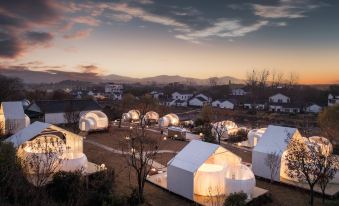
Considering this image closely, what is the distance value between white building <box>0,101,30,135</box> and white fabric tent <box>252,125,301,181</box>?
23.4 m

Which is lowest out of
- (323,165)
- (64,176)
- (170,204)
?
(170,204)

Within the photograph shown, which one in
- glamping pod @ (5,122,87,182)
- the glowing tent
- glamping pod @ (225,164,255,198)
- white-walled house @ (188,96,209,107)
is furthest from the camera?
white-walled house @ (188,96,209,107)

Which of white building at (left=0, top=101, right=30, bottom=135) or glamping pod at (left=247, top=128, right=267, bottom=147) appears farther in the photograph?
white building at (left=0, top=101, right=30, bottom=135)

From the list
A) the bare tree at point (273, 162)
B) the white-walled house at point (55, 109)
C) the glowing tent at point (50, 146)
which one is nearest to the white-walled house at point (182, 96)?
the white-walled house at point (55, 109)

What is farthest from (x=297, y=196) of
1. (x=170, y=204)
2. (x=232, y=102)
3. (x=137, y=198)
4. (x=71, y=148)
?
(x=232, y=102)

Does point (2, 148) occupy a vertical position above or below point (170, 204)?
above

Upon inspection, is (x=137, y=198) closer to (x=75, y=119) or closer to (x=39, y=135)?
(x=39, y=135)

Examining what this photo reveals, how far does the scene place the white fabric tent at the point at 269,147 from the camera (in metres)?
18.5

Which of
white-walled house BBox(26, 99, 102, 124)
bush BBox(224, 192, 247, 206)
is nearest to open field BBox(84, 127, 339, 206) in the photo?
bush BBox(224, 192, 247, 206)

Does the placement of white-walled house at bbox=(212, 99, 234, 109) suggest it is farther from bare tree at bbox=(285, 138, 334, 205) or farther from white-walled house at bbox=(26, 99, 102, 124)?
bare tree at bbox=(285, 138, 334, 205)

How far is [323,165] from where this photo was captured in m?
14.0

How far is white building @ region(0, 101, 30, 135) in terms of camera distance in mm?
29048

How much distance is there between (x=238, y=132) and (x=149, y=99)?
18401 mm

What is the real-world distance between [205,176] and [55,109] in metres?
28.9
